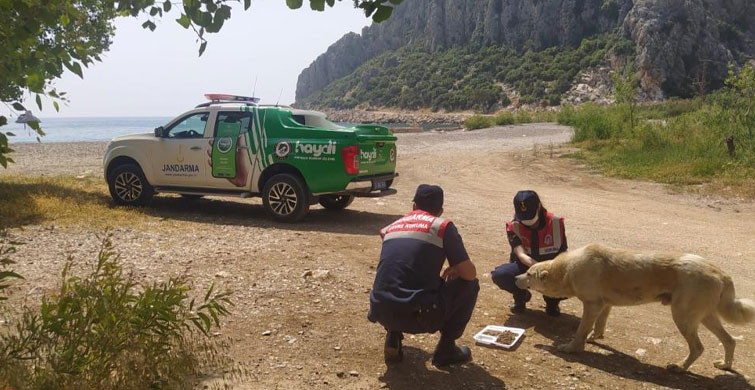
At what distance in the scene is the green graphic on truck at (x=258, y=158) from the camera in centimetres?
918

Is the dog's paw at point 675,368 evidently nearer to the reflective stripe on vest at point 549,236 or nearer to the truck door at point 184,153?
the reflective stripe on vest at point 549,236

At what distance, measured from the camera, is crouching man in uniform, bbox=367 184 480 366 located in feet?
13.2

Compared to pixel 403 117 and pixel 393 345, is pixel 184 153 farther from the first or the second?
pixel 403 117

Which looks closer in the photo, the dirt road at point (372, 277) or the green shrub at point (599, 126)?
the dirt road at point (372, 277)

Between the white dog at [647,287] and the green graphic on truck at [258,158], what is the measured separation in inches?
183

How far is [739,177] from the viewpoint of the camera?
13734 millimetres

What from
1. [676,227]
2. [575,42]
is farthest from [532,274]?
[575,42]

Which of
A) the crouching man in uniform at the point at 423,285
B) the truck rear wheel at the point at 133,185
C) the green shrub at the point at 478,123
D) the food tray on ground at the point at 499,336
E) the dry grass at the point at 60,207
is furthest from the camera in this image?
the green shrub at the point at 478,123

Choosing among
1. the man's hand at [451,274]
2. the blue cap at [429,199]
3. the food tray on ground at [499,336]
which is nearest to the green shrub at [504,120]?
the food tray on ground at [499,336]

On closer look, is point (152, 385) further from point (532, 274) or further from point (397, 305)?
point (532, 274)

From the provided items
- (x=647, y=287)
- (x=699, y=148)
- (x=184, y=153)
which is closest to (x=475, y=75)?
(x=699, y=148)

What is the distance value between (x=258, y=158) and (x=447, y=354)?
604 centimetres

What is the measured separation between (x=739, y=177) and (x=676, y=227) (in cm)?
508

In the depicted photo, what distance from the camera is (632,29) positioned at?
8256cm
